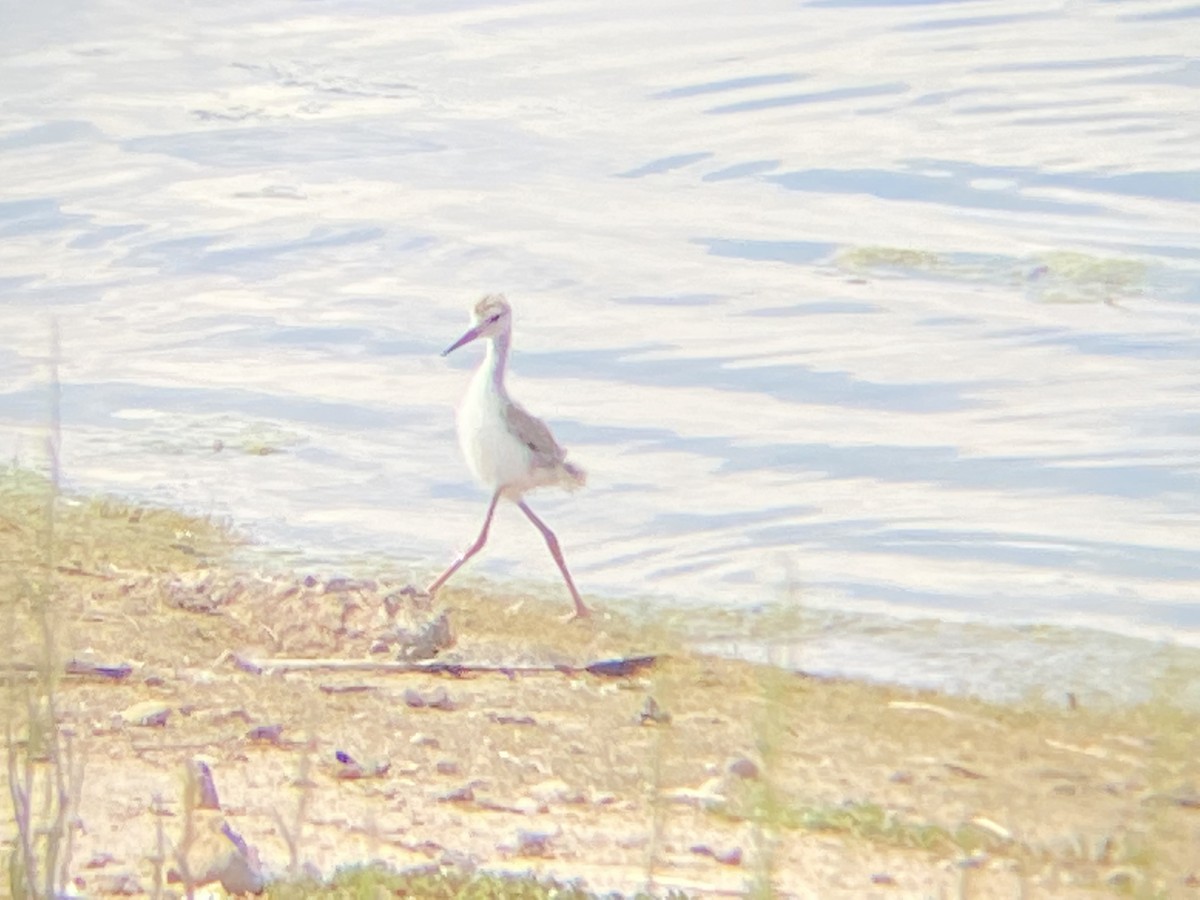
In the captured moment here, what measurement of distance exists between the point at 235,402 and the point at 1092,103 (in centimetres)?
957

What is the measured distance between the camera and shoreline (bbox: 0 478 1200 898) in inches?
246

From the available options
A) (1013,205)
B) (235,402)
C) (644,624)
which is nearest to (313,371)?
(235,402)

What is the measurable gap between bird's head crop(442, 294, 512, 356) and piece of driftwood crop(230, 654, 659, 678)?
249 cm

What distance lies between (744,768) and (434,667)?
62.1 inches

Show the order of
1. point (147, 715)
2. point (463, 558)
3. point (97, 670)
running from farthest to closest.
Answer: point (463, 558)
point (97, 670)
point (147, 715)

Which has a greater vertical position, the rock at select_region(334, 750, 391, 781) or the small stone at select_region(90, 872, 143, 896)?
the small stone at select_region(90, 872, 143, 896)

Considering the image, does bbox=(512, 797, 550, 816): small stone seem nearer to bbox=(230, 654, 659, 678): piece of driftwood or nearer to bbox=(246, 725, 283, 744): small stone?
bbox=(246, 725, 283, 744): small stone

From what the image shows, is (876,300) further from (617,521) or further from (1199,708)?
(1199,708)

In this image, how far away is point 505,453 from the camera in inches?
403

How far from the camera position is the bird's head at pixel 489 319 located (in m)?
10.9

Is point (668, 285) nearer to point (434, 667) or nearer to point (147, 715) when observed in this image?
point (434, 667)

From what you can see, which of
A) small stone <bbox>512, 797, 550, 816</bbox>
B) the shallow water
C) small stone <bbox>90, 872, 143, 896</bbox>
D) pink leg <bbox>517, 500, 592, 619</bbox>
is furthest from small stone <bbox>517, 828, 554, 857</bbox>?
pink leg <bbox>517, 500, 592, 619</bbox>

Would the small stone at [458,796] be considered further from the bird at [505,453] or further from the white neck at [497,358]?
the white neck at [497,358]

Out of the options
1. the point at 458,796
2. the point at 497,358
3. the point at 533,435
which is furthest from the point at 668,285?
the point at 458,796
